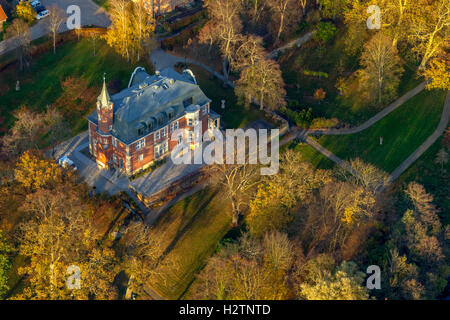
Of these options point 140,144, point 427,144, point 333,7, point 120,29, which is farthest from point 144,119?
point 333,7

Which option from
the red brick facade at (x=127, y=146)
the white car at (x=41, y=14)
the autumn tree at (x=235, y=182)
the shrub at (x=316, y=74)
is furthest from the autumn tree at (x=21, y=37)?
the shrub at (x=316, y=74)

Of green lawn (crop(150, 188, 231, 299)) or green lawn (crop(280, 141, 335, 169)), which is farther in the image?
green lawn (crop(280, 141, 335, 169))

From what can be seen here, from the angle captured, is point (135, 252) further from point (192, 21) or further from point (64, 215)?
point (192, 21)

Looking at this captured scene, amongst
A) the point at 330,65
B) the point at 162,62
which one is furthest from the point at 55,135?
the point at 330,65

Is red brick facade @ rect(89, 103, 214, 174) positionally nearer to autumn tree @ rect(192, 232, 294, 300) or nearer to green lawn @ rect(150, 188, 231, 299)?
green lawn @ rect(150, 188, 231, 299)

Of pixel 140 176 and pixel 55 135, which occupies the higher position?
pixel 55 135

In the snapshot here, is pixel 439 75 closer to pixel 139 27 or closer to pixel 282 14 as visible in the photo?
pixel 282 14

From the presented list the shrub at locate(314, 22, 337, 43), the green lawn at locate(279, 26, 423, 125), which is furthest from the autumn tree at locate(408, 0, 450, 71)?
the shrub at locate(314, 22, 337, 43)
